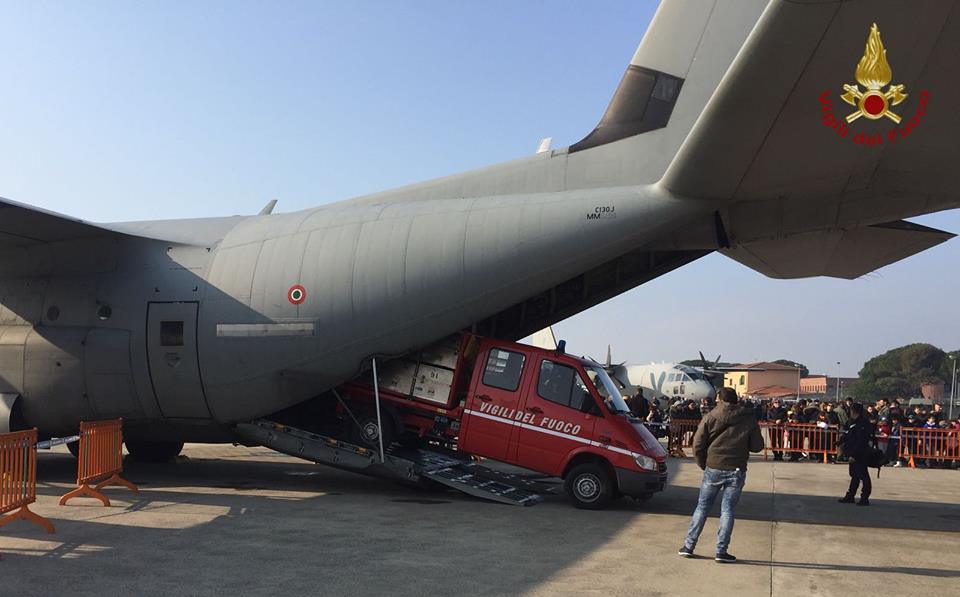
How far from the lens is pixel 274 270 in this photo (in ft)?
45.1

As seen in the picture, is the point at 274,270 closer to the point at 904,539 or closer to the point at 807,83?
the point at 807,83

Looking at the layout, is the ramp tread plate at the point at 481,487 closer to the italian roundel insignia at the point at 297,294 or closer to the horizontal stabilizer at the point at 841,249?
the italian roundel insignia at the point at 297,294

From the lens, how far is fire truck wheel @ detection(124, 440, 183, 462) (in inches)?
668

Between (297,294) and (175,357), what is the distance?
94.5 inches

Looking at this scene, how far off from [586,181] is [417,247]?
2.87 m

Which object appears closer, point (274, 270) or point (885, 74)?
point (885, 74)

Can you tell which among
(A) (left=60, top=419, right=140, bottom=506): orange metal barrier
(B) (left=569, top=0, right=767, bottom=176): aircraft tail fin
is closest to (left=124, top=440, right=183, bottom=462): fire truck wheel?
(A) (left=60, top=419, right=140, bottom=506): orange metal barrier

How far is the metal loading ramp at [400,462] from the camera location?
1305cm

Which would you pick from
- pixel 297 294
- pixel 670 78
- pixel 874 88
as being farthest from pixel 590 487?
pixel 874 88

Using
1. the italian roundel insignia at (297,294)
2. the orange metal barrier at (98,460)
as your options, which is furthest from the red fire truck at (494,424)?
the orange metal barrier at (98,460)

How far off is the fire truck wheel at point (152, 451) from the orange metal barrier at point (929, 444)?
19674 mm

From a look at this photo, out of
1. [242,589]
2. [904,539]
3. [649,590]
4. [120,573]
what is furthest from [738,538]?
[120,573]

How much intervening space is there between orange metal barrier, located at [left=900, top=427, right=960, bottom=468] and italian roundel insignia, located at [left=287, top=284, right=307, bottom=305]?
61.1 ft

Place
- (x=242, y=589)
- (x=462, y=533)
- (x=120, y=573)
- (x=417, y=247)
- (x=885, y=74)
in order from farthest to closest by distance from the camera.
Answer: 1. (x=417, y=247)
2. (x=462, y=533)
3. (x=885, y=74)
4. (x=120, y=573)
5. (x=242, y=589)
